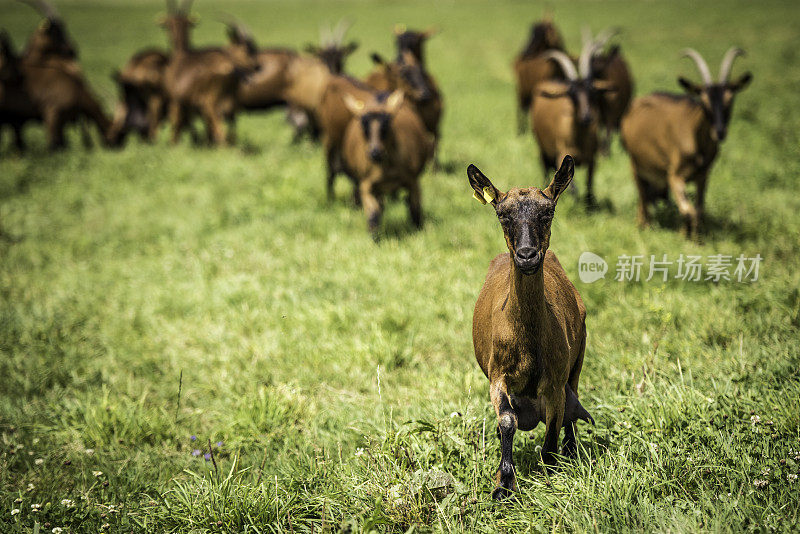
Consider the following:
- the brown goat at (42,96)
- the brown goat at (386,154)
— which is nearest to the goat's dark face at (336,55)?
the brown goat at (386,154)

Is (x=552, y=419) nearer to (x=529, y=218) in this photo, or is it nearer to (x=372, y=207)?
(x=529, y=218)

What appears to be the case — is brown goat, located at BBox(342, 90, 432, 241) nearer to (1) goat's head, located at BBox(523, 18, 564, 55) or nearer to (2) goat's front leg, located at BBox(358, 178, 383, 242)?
(2) goat's front leg, located at BBox(358, 178, 383, 242)

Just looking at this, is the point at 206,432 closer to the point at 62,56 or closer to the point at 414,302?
the point at 414,302

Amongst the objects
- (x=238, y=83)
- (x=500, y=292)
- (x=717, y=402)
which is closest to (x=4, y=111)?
(x=238, y=83)

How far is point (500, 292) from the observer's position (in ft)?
9.56

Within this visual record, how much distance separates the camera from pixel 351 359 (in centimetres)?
465

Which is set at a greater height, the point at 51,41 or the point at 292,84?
the point at 51,41

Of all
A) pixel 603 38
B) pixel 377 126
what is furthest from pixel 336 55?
pixel 377 126

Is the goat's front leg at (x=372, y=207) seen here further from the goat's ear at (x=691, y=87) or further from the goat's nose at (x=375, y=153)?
the goat's ear at (x=691, y=87)

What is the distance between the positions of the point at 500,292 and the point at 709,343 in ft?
7.56

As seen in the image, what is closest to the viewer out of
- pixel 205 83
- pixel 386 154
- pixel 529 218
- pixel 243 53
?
pixel 529 218

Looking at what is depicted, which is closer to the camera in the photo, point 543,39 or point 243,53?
point 543,39

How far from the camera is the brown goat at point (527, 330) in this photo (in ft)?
8.07

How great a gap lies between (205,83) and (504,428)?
1175 centimetres
